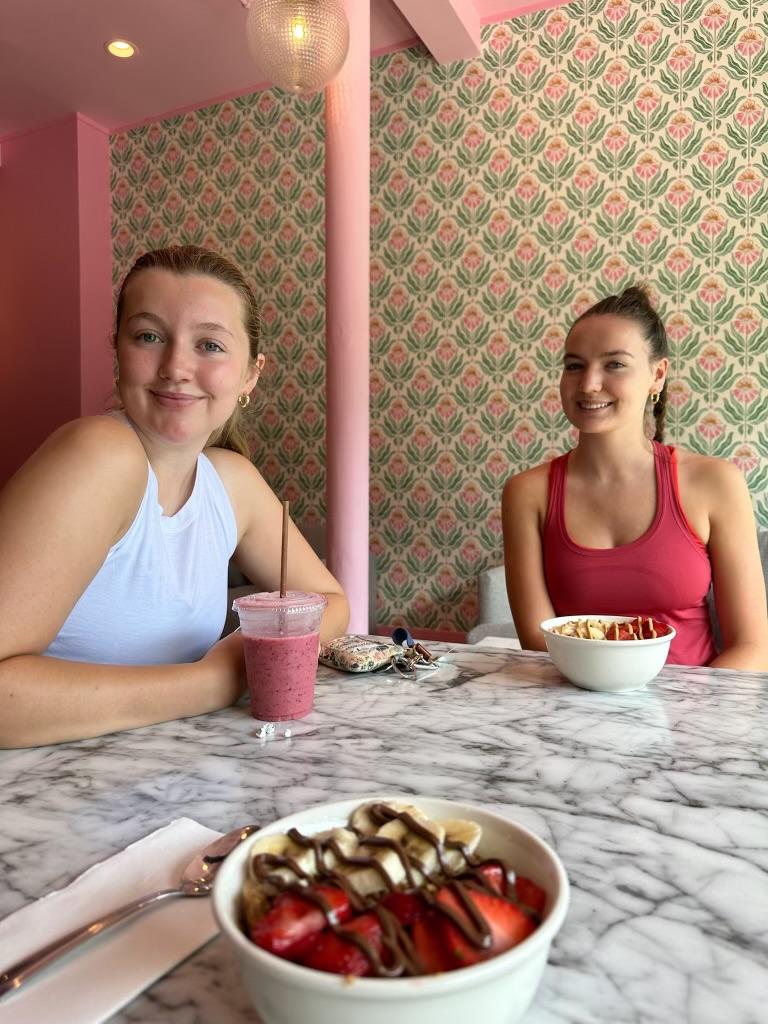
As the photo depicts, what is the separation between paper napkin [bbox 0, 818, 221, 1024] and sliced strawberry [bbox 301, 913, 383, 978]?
0.15m

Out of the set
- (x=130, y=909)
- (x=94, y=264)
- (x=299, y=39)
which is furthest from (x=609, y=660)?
(x=94, y=264)

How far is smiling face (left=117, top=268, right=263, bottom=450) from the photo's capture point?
4.05 ft

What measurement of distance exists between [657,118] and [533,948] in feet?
12.5

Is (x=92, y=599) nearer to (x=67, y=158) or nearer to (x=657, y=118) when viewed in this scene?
(x=657, y=118)

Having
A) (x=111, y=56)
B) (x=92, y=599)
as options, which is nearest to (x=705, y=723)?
(x=92, y=599)

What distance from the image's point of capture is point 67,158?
4.72m

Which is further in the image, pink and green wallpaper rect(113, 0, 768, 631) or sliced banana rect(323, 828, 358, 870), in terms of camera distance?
pink and green wallpaper rect(113, 0, 768, 631)

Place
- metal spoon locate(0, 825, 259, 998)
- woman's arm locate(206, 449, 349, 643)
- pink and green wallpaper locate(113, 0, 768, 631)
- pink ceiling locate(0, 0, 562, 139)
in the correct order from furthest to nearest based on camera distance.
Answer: pink ceiling locate(0, 0, 562, 139), pink and green wallpaper locate(113, 0, 768, 631), woman's arm locate(206, 449, 349, 643), metal spoon locate(0, 825, 259, 998)

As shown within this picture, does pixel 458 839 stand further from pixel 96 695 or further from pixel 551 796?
pixel 96 695

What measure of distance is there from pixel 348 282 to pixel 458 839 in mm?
2823

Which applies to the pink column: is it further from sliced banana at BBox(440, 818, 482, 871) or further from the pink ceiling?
sliced banana at BBox(440, 818, 482, 871)

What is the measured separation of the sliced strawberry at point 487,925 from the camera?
38 cm

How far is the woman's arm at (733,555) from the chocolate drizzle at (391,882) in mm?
1340

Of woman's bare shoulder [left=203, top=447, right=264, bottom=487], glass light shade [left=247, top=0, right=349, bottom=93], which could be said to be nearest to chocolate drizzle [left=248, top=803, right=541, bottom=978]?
woman's bare shoulder [left=203, top=447, right=264, bottom=487]
